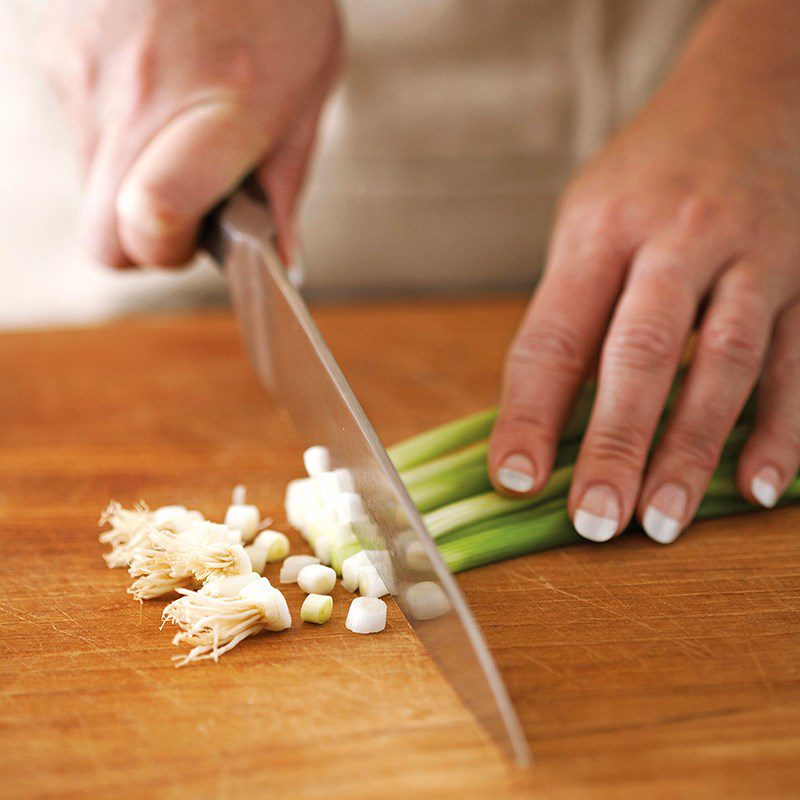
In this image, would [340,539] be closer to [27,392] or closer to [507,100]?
[27,392]

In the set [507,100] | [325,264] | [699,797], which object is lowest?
[325,264]

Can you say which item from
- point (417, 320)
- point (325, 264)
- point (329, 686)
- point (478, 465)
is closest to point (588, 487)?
point (478, 465)

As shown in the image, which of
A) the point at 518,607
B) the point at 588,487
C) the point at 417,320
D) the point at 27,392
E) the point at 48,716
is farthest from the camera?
the point at 417,320

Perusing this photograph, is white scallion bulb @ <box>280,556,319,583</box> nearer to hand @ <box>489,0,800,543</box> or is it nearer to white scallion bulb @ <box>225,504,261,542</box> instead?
white scallion bulb @ <box>225,504,261,542</box>

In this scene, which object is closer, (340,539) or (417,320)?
(340,539)

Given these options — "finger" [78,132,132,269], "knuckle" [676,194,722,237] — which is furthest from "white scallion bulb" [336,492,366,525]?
"finger" [78,132,132,269]

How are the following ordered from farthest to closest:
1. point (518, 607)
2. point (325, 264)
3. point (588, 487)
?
point (325, 264)
point (588, 487)
point (518, 607)

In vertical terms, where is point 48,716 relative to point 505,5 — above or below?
below

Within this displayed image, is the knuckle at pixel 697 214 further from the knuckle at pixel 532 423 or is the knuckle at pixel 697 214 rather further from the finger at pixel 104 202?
the finger at pixel 104 202
